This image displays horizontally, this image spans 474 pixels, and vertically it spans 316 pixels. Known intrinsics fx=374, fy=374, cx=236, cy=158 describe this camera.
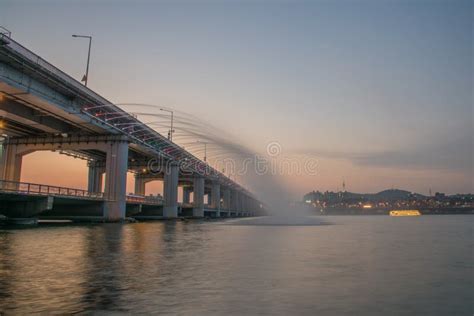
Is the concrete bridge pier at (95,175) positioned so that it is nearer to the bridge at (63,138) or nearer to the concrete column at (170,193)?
the bridge at (63,138)

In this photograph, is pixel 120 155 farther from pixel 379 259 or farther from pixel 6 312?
pixel 6 312

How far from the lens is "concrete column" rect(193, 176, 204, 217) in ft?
406

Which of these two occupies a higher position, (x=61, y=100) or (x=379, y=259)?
(x=61, y=100)

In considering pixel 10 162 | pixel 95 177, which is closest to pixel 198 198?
pixel 95 177

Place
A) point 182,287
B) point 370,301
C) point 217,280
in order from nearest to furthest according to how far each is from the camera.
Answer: point 370,301
point 182,287
point 217,280

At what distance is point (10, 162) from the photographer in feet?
227

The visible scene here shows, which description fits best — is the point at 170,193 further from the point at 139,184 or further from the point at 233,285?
the point at 233,285

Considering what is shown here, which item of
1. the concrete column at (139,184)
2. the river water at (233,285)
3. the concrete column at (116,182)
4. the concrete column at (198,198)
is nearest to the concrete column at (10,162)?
the concrete column at (116,182)

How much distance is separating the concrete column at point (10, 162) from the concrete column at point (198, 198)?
61.3m

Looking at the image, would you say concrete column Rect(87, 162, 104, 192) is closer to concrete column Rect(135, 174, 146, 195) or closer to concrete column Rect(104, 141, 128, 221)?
concrete column Rect(135, 174, 146, 195)

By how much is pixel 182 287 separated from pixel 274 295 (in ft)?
7.95

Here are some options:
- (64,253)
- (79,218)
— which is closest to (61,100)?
(79,218)

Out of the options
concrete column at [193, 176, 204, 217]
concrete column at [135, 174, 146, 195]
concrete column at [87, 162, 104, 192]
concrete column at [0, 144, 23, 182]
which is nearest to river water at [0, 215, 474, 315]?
concrete column at [0, 144, 23, 182]

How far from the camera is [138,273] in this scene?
1180 centimetres
